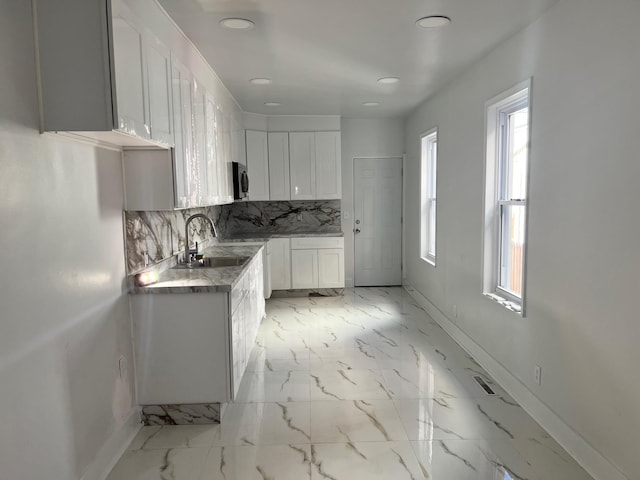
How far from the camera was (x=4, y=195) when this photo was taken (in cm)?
157

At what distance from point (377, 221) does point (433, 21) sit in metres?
4.01

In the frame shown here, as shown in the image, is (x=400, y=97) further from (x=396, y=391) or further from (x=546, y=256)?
(x=396, y=391)

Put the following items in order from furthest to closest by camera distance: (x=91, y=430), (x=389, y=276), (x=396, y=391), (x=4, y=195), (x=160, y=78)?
(x=389, y=276) < (x=396, y=391) < (x=160, y=78) < (x=91, y=430) < (x=4, y=195)

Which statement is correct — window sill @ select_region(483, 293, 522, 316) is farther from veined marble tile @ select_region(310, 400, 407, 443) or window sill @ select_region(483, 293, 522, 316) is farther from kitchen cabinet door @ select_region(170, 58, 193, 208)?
kitchen cabinet door @ select_region(170, 58, 193, 208)

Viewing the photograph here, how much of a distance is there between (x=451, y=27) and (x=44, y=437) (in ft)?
10.3

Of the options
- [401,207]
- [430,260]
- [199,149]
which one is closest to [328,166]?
[401,207]

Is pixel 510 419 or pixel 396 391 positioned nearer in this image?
pixel 510 419

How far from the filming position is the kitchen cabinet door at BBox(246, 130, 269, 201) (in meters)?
5.98

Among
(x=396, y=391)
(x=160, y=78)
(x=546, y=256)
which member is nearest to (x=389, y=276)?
(x=396, y=391)

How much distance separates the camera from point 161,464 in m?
2.39

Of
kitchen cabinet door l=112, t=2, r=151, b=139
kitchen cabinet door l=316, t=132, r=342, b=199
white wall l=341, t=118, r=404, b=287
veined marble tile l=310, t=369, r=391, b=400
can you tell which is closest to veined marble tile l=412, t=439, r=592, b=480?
veined marble tile l=310, t=369, r=391, b=400

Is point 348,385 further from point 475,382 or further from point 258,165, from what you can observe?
point 258,165

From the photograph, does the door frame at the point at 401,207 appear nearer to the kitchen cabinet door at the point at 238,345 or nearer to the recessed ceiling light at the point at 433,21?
the kitchen cabinet door at the point at 238,345

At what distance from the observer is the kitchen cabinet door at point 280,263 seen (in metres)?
6.02
